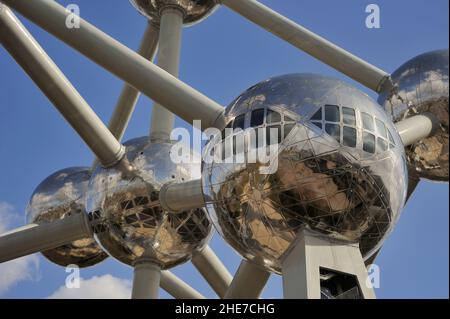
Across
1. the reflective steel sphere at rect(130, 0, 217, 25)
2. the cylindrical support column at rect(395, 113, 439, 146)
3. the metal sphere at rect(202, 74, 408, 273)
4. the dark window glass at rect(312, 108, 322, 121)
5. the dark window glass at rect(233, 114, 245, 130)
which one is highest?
the reflective steel sphere at rect(130, 0, 217, 25)

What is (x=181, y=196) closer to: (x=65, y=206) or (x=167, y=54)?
(x=65, y=206)

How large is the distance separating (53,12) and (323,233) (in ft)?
13.4

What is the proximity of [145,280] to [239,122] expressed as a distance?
3.42 m

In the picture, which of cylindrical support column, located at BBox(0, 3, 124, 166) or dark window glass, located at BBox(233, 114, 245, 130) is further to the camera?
cylindrical support column, located at BBox(0, 3, 124, 166)

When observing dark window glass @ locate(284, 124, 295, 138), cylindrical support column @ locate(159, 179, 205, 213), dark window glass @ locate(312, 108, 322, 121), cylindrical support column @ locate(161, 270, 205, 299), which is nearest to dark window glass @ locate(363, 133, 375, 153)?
dark window glass @ locate(312, 108, 322, 121)

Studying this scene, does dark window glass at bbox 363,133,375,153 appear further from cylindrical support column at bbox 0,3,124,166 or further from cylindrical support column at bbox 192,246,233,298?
cylindrical support column at bbox 192,246,233,298

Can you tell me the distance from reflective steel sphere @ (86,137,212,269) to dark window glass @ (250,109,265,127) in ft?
8.82

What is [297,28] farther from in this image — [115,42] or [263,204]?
[263,204]

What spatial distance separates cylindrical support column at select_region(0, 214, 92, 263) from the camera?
883 centimetres

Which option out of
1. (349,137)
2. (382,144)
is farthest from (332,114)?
(382,144)

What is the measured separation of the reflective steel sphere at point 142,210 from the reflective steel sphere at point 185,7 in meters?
3.53

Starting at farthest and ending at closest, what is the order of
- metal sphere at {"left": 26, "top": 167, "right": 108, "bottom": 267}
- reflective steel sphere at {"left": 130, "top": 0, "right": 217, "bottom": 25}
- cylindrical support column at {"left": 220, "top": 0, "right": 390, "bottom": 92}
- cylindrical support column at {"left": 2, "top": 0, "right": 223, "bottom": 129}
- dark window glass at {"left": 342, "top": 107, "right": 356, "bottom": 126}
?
1. reflective steel sphere at {"left": 130, "top": 0, "right": 217, "bottom": 25}
2. metal sphere at {"left": 26, "top": 167, "right": 108, "bottom": 267}
3. cylindrical support column at {"left": 220, "top": 0, "right": 390, "bottom": 92}
4. cylindrical support column at {"left": 2, "top": 0, "right": 223, "bottom": 129}
5. dark window glass at {"left": 342, "top": 107, "right": 356, "bottom": 126}

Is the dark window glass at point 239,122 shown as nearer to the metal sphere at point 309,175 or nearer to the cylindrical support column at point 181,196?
the metal sphere at point 309,175

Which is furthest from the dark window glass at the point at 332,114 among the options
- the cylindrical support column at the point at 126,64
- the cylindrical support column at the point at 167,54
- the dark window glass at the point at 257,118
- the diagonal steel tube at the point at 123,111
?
the diagonal steel tube at the point at 123,111
